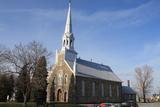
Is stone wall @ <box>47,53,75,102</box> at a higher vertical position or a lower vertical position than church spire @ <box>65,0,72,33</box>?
lower

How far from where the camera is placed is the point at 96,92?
2285 inches

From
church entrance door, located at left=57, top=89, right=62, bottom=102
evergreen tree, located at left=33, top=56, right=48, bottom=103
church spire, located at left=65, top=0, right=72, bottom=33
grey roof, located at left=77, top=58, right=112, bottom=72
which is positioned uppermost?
church spire, located at left=65, top=0, right=72, bottom=33

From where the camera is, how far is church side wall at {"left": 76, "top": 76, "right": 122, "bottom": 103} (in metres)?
52.6

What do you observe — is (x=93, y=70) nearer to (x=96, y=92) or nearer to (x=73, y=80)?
(x=96, y=92)

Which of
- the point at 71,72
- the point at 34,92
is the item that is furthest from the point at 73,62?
the point at 34,92

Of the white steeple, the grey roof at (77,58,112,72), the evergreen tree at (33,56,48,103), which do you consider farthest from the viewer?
the grey roof at (77,58,112,72)

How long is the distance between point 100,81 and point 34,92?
21306 mm

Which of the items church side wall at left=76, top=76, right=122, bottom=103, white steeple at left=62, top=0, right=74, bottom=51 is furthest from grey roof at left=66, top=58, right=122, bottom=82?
white steeple at left=62, top=0, right=74, bottom=51

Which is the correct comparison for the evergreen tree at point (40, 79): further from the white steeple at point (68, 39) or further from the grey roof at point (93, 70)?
the white steeple at point (68, 39)

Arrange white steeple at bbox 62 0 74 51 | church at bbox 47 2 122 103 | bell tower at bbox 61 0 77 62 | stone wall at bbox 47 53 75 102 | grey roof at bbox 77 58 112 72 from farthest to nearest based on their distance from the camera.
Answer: grey roof at bbox 77 58 112 72 < white steeple at bbox 62 0 74 51 < bell tower at bbox 61 0 77 62 < church at bbox 47 2 122 103 < stone wall at bbox 47 53 75 102

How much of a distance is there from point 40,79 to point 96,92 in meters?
20.3

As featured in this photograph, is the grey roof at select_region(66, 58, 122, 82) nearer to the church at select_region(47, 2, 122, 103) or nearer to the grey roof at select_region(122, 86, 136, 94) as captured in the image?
the church at select_region(47, 2, 122, 103)

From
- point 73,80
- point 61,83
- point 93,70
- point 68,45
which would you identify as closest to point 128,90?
point 93,70

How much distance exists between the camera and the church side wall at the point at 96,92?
172 feet
